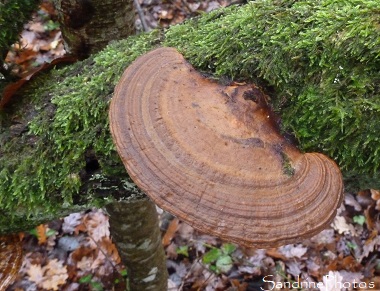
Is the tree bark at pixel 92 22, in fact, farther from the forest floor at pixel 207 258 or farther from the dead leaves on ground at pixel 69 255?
the dead leaves on ground at pixel 69 255

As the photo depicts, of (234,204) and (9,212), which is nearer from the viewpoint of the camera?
(234,204)

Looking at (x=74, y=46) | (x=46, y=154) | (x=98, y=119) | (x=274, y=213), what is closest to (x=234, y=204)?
(x=274, y=213)

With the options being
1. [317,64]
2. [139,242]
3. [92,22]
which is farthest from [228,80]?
[139,242]

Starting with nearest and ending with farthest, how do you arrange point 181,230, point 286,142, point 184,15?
point 286,142 → point 181,230 → point 184,15

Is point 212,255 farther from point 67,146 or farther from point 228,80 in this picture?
point 228,80

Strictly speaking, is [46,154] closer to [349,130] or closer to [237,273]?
[349,130]

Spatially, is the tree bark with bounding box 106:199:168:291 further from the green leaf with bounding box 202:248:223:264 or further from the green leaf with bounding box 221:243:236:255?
the green leaf with bounding box 221:243:236:255

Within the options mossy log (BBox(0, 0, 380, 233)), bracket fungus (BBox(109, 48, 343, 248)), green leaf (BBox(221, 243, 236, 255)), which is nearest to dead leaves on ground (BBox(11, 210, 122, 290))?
green leaf (BBox(221, 243, 236, 255))
